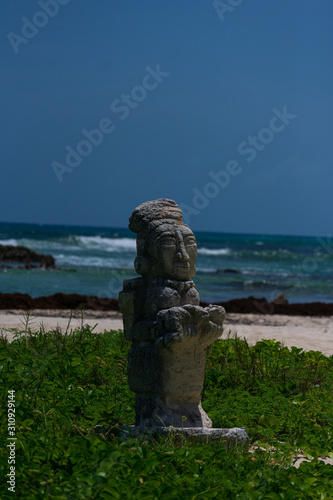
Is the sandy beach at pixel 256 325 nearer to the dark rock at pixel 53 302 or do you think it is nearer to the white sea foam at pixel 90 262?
the dark rock at pixel 53 302

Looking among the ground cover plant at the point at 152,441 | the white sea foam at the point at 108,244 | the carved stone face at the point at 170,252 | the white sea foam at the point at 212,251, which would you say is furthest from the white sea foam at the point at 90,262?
the carved stone face at the point at 170,252

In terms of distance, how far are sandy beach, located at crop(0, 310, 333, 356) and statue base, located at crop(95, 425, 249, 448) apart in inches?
156

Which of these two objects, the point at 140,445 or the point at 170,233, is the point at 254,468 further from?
the point at 170,233

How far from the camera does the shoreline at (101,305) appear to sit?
14.2 meters

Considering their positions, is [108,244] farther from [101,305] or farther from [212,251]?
[101,305]

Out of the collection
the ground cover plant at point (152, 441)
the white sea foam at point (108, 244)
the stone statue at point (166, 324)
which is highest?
the white sea foam at point (108, 244)

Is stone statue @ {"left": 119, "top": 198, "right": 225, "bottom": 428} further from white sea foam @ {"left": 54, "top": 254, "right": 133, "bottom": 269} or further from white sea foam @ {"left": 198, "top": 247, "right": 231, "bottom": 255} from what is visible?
white sea foam @ {"left": 198, "top": 247, "right": 231, "bottom": 255}

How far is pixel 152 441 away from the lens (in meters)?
4.72

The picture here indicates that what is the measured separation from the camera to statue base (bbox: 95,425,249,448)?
4.88 meters

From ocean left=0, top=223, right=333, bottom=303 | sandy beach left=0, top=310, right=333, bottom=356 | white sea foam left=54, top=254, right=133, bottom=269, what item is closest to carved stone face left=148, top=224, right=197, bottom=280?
sandy beach left=0, top=310, right=333, bottom=356

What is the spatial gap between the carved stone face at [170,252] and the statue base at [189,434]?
4.41 ft

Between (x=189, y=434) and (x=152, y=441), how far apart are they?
14.3 inches

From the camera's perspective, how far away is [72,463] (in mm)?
4105

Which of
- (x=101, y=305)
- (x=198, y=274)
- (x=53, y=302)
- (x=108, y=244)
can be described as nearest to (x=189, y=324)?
(x=53, y=302)
